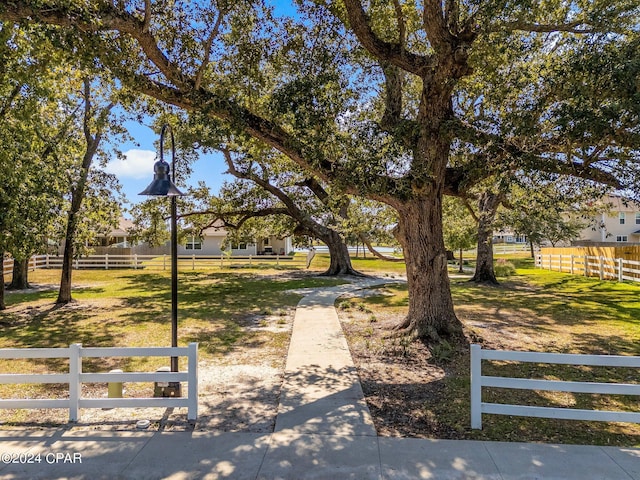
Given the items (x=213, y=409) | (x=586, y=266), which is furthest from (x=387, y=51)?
(x=586, y=266)

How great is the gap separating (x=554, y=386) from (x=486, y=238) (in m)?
15.8

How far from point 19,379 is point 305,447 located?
11.2ft

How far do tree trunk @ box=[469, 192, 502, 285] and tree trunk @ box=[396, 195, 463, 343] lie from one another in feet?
33.8

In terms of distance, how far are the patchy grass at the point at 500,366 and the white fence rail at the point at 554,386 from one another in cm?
27

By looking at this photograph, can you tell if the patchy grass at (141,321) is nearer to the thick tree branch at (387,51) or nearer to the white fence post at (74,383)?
the white fence post at (74,383)

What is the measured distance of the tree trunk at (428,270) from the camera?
8.05 metres

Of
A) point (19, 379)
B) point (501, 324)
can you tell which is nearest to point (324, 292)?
point (501, 324)

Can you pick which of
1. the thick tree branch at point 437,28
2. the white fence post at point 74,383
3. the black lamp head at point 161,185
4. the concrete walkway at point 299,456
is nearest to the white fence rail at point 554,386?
the concrete walkway at point 299,456

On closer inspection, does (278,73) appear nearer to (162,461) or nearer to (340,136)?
(340,136)

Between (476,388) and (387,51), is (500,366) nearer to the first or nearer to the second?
(476,388)

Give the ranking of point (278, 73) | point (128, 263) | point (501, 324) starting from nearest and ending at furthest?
1. point (278, 73)
2. point (501, 324)
3. point (128, 263)

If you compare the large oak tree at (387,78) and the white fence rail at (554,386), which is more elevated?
the large oak tree at (387,78)

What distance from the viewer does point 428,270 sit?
8.16 meters

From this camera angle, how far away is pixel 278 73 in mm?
9547
